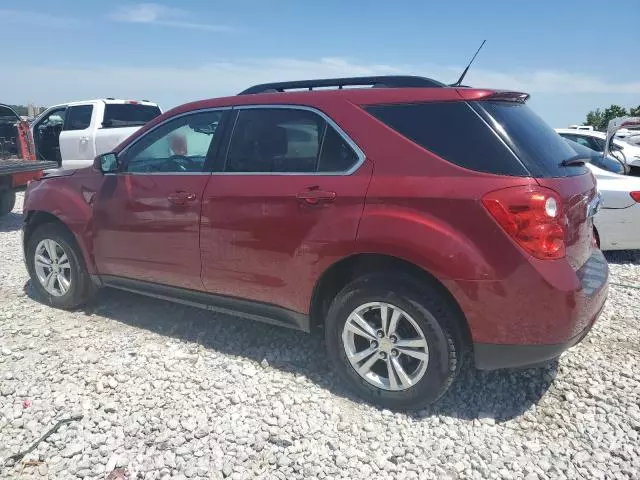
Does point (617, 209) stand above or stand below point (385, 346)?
above

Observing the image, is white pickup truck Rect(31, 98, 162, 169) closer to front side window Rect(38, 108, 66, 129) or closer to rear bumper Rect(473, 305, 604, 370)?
front side window Rect(38, 108, 66, 129)

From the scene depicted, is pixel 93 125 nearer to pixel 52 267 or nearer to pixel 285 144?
pixel 52 267

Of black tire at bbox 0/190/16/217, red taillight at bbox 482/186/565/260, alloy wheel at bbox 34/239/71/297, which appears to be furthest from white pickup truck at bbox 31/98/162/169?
red taillight at bbox 482/186/565/260

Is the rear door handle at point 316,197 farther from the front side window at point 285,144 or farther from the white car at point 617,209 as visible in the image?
the white car at point 617,209

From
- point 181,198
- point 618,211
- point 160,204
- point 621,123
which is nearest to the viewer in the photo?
point 181,198

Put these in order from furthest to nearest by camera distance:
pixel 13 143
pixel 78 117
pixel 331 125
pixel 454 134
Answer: pixel 13 143 < pixel 78 117 < pixel 331 125 < pixel 454 134

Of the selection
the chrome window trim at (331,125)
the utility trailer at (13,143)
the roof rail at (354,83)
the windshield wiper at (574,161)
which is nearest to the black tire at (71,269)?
the chrome window trim at (331,125)

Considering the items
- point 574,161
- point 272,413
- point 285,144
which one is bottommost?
point 272,413

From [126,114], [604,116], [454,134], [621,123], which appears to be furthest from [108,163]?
[604,116]

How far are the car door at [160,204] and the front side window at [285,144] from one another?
238 mm

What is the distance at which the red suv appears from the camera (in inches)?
102

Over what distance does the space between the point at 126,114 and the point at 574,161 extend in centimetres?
910

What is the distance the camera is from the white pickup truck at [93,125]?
31.7ft

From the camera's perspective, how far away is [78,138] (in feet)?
32.4
